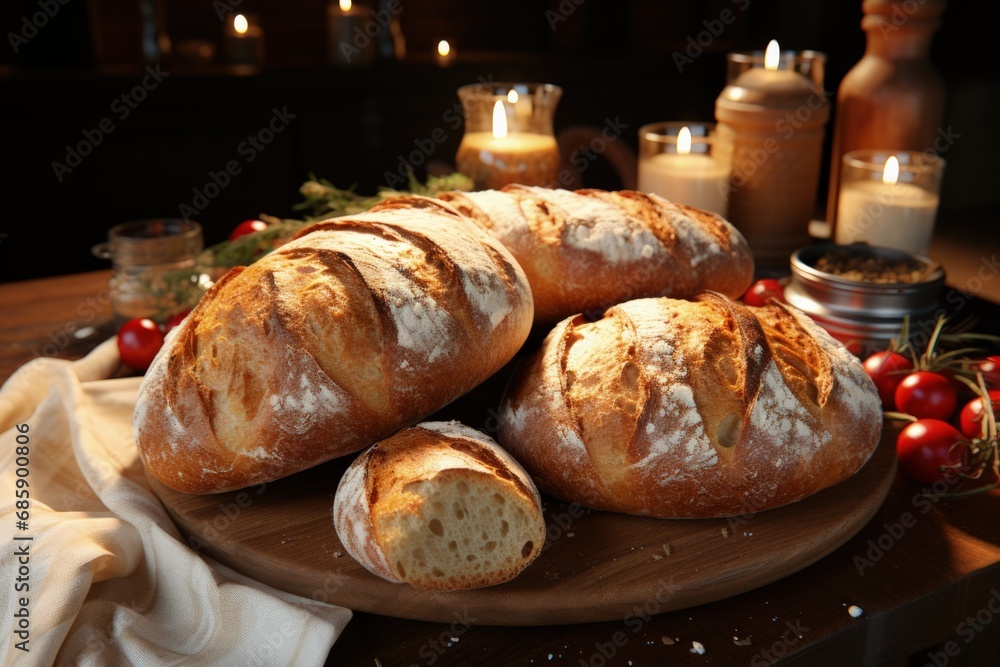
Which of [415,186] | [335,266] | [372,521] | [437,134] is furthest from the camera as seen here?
[437,134]

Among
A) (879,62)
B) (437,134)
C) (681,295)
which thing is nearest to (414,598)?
(681,295)

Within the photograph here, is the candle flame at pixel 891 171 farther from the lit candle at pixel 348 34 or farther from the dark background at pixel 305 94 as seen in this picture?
the lit candle at pixel 348 34

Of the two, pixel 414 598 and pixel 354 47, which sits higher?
pixel 354 47

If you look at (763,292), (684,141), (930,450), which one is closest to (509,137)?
(684,141)

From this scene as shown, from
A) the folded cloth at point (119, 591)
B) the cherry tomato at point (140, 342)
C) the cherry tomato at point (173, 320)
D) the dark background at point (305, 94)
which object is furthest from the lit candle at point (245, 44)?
the folded cloth at point (119, 591)

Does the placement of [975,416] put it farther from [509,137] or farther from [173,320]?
[173,320]

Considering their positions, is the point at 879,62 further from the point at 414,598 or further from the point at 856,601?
Answer: the point at 414,598
